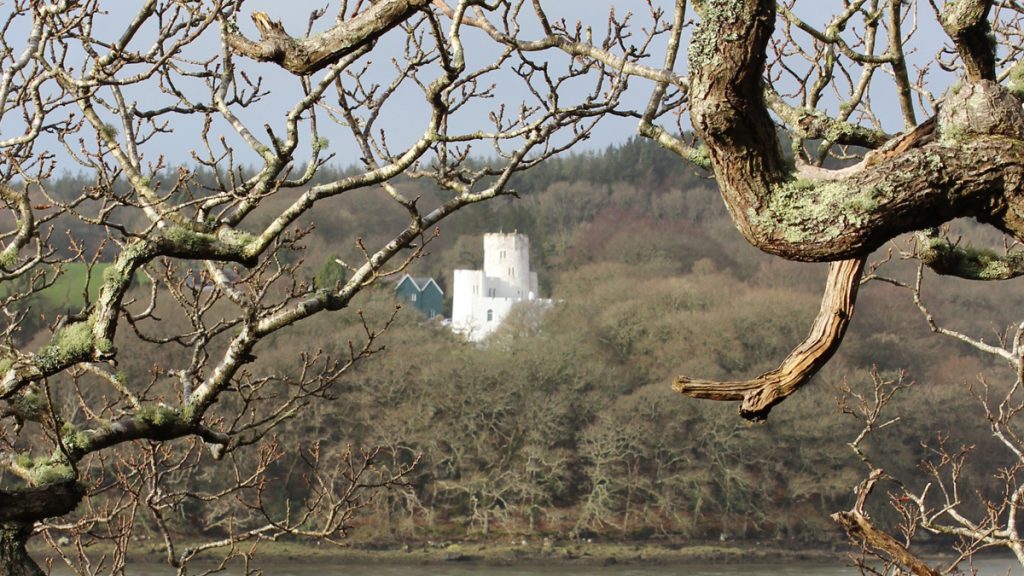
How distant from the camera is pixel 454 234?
73.9 meters

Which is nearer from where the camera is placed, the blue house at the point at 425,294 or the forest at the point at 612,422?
the forest at the point at 612,422

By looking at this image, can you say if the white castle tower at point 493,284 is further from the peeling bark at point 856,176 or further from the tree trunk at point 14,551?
the peeling bark at point 856,176

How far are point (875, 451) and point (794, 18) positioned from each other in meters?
38.1

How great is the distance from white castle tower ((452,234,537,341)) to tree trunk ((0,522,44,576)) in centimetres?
5755

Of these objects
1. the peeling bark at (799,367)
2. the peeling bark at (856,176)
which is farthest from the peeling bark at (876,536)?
the peeling bark at (856,176)

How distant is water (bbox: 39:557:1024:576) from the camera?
36719 mm

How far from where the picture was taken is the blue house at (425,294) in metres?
64.4

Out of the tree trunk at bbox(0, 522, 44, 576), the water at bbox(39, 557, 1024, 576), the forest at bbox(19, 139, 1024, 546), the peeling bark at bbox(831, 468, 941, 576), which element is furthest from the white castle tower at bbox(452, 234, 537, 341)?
the tree trunk at bbox(0, 522, 44, 576)

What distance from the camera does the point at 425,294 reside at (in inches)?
2628

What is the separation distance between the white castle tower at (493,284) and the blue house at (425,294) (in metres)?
1.45

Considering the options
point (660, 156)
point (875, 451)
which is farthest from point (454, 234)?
point (875, 451)

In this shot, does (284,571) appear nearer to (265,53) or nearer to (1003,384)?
(1003,384)

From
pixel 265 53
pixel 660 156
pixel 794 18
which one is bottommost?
pixel 265 53

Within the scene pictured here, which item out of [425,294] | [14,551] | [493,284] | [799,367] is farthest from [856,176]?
[425,294]
